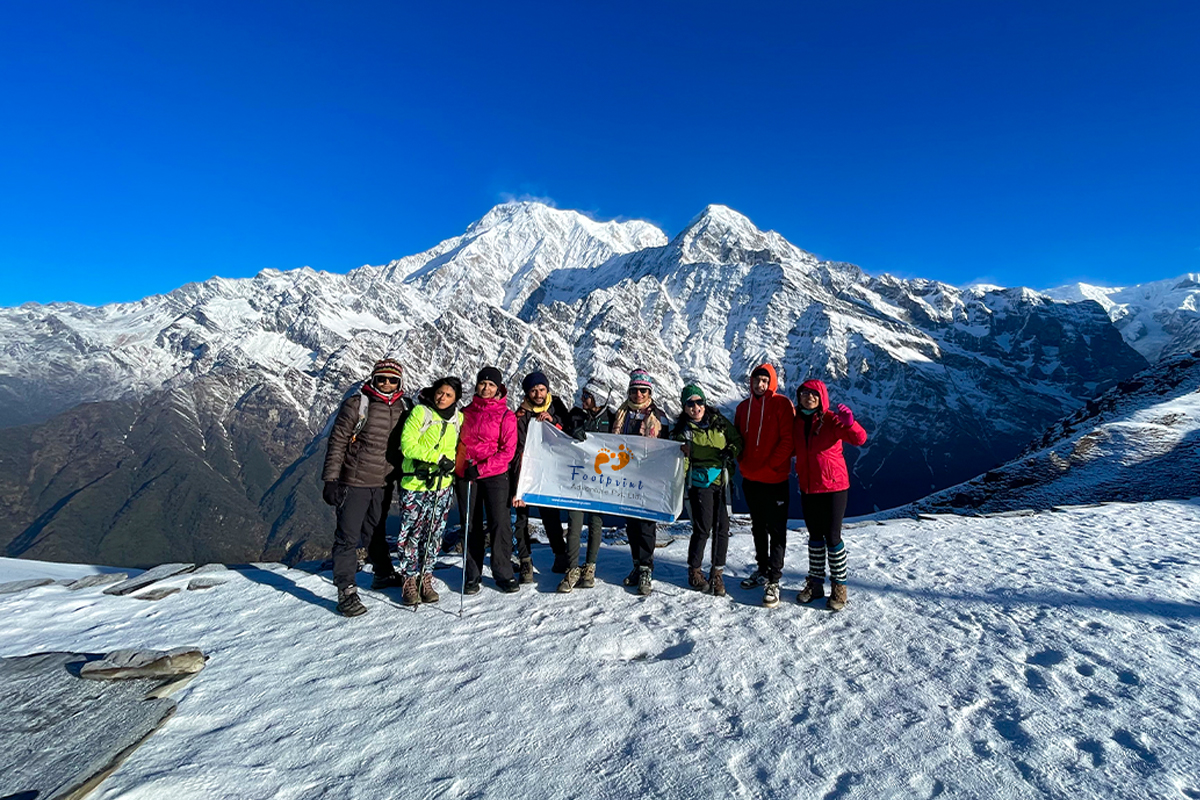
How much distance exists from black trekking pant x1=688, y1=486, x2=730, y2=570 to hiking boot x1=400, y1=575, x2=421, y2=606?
400cm

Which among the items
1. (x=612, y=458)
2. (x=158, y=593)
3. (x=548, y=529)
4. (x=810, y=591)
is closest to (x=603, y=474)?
(x=612, y=458)

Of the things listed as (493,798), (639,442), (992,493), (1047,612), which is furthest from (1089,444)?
(493,798)

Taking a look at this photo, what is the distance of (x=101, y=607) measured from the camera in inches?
307

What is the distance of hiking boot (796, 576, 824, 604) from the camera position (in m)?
7.41

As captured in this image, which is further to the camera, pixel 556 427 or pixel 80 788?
pixel 556 427

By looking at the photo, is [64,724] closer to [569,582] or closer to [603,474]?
[569,582]

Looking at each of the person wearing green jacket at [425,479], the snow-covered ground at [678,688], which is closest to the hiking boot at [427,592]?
the person wearing green jacket at [425,479]

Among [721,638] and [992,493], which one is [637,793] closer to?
[721,638]

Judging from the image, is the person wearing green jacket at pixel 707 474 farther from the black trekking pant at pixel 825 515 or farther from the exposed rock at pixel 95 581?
the exposed rock at pixel 95 581

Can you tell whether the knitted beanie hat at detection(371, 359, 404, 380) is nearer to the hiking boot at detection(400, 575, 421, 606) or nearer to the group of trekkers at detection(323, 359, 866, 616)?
the group of trekkers at detection(323, 359, 866, 616)

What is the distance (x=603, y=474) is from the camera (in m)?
8.56

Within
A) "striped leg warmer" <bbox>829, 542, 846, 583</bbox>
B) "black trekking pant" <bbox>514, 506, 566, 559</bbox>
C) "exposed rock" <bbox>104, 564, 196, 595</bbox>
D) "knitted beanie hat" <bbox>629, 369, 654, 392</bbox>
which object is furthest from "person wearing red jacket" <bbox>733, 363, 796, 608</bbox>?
"exposed rock" <bbox>104, 564, 196, 595</bbox>

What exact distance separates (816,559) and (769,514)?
34.3 inches

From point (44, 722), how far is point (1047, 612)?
1052 cm
